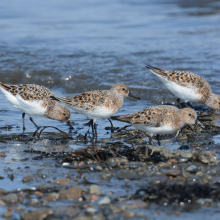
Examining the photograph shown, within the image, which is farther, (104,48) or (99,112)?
(104,48)

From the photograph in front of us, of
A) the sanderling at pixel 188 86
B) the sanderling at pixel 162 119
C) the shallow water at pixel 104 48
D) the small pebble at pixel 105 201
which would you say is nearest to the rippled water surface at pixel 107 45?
the shallow water at pixel 104 48

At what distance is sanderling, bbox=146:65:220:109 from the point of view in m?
9.51

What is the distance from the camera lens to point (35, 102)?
805 centimetres

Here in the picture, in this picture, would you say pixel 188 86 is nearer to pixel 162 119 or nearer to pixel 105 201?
pixel 162 119

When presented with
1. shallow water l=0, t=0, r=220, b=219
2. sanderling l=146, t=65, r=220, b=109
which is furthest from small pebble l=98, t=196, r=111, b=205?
sanderling l=146, t=65, r=220, b=109

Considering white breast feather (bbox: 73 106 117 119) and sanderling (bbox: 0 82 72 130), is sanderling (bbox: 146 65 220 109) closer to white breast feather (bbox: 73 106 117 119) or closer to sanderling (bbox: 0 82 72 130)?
white breast feather (bbox: 73 106 117 119)

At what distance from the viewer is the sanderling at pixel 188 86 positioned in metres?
9.51

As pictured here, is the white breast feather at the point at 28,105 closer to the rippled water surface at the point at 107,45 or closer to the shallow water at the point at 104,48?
the shallow water at the point at 104,48

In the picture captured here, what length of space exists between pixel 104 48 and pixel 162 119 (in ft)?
30.8

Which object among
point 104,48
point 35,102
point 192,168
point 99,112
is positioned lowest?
point 192,168

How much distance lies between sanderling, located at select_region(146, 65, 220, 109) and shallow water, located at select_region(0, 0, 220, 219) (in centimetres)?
101

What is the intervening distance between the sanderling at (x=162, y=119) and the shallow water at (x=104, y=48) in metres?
0.51

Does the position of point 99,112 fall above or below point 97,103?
below

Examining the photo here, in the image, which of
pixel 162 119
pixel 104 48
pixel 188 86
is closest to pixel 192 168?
pixel 162 119
